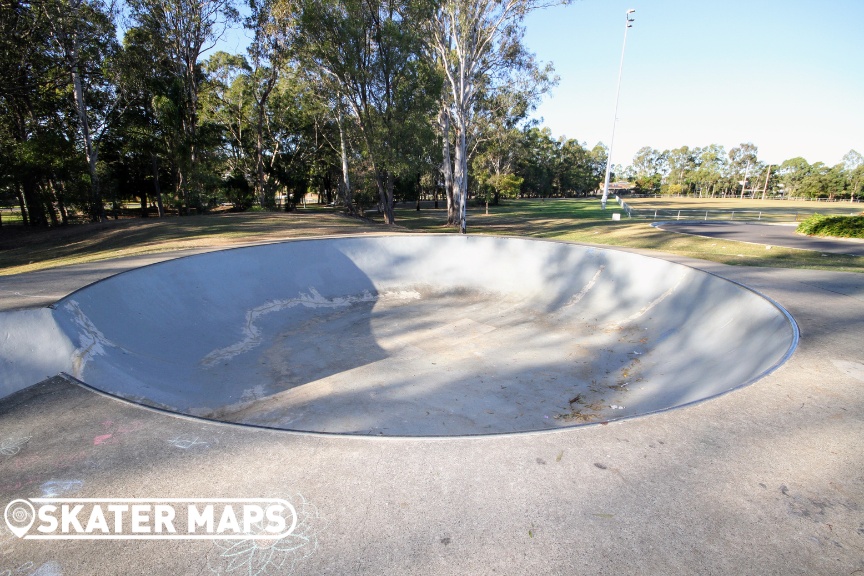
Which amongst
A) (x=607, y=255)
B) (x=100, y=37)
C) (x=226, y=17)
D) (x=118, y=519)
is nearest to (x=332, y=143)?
(x=226, y=17)

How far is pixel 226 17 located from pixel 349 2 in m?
13.3

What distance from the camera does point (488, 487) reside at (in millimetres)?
2277

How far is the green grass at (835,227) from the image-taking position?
1552cm

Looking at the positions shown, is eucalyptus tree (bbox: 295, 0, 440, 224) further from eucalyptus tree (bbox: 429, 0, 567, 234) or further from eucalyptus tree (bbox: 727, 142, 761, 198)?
eucalyptus tree (bbox: 727, 142, 761, 198)

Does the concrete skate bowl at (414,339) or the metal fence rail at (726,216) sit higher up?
the metal fence rail at (726,216)

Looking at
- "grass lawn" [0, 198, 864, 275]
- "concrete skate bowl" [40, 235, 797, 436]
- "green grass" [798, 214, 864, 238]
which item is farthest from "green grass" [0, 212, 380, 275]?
"green grass" [798, 214, 864, 238]

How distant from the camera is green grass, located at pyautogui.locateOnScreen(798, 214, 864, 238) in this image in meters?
15.5

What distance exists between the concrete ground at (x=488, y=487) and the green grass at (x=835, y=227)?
18.2 meters

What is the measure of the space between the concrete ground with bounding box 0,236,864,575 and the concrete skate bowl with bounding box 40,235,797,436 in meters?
0.88

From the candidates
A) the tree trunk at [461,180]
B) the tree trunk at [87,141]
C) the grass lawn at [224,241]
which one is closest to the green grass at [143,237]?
the grass lawn at [224,241]

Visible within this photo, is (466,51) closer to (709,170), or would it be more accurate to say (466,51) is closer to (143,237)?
(143,237)

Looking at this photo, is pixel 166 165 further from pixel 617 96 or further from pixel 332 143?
pixel 617 96

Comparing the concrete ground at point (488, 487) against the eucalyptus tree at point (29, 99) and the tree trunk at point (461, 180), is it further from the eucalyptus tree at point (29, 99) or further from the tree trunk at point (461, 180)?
the tree trunk at point (461, 180)

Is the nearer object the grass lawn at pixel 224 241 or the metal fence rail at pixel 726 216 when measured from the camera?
the grass lawn at pixel 224 241
